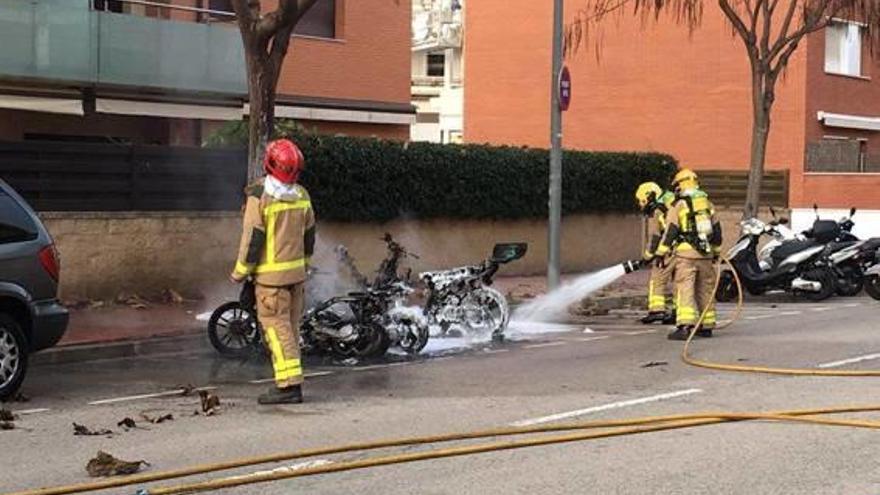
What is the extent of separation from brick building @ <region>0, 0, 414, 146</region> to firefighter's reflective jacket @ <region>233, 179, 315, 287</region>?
9.58 m

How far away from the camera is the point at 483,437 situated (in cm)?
766

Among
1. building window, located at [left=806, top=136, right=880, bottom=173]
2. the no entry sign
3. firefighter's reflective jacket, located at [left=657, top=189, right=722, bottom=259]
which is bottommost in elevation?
firefighter's reflective jacket, located at [left=657, top=189, right=722, bottom=259]

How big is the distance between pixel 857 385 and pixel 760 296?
370 inches

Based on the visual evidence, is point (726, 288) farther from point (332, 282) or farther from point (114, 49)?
point (114, 49)

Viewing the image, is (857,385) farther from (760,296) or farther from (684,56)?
(684,56)

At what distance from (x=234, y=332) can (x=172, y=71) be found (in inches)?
366

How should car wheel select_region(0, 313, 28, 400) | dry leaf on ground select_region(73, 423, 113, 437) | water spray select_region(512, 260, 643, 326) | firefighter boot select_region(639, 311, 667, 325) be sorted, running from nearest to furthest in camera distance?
dry leaf on ground select_region(73, 423, 113, 437) → car wheel select_region(0, 313, 28, 400) → firefighter boot select_region(639, 311, 667, 325) → water spray select_region(512, 260, 643, 326)

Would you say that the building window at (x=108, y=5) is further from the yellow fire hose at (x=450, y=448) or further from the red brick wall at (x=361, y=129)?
the yellow fire hose at (x=450, y=448)

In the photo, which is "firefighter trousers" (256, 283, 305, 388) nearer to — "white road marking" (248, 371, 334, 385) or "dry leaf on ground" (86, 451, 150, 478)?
"white road marking" (248, 371, 334, 385)

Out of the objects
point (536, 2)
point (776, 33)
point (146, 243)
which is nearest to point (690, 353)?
point (146, 243)

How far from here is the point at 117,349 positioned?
480 inches

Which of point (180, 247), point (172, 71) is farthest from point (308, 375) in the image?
point (172, 71)

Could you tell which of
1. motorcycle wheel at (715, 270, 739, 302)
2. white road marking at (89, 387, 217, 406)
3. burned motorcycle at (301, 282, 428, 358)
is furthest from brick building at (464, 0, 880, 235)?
white road marking at (89, 387, 217, 406)

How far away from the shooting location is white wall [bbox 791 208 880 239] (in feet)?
91.1
